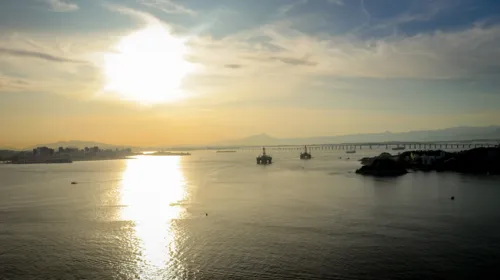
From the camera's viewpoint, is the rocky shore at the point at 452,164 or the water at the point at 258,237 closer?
the water at the point at 258,237

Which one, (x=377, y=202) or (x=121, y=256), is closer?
(x=121, y=256)

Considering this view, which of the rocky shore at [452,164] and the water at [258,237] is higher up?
the rocky shore at [452,164]

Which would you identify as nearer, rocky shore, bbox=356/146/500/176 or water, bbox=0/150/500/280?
water, bbox=0/150/500/280

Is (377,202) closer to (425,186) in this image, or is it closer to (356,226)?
(356,226)

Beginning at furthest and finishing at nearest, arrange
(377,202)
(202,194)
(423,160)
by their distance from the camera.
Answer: (423,160), (202,194), (377,202)

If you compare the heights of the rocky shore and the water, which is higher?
the rocky shore

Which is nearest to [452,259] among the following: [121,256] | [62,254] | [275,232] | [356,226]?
[356,226]

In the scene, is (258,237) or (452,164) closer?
Answer: (258,237)

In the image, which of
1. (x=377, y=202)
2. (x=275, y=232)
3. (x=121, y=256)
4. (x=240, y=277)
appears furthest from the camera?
(x=377, y=202)

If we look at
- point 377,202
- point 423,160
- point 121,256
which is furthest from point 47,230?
point 423,160

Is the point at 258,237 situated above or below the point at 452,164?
below

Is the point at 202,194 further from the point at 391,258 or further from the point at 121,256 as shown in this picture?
the point at 391,258
